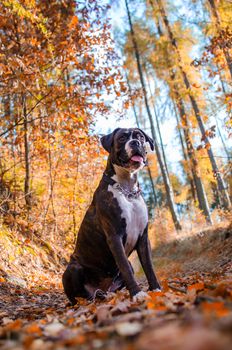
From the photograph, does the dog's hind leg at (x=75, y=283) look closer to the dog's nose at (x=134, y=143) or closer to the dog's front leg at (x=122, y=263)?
the dog's front leg at (x=122, y=263)

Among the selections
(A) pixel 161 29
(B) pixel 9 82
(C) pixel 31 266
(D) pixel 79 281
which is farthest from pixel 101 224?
(A) pixel 161 29

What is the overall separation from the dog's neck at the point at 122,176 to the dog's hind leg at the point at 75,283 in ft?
3.66

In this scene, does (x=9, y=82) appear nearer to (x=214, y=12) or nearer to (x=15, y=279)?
(x=15, y=279)

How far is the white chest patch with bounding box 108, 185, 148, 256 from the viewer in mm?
3879

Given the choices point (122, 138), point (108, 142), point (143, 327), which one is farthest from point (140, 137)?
point (143, 327)

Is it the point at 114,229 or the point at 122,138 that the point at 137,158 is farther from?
the point at 114,229

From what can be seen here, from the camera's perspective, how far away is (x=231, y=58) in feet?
27.3

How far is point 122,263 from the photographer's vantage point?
144 inches

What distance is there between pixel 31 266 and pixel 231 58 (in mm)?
6397

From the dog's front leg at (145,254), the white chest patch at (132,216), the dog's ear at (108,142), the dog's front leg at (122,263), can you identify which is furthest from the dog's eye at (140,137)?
the dog's front leg at (122,263)

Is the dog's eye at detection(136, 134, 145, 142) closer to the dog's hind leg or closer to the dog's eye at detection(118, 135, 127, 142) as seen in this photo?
the dog's eye at detection(118, 135, 127, 142)

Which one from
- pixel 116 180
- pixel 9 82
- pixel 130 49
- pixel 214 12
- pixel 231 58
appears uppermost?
pixel 130 49

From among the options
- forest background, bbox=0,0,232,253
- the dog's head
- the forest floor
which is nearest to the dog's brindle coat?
the dog's head

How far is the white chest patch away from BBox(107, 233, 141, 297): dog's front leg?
20cm
